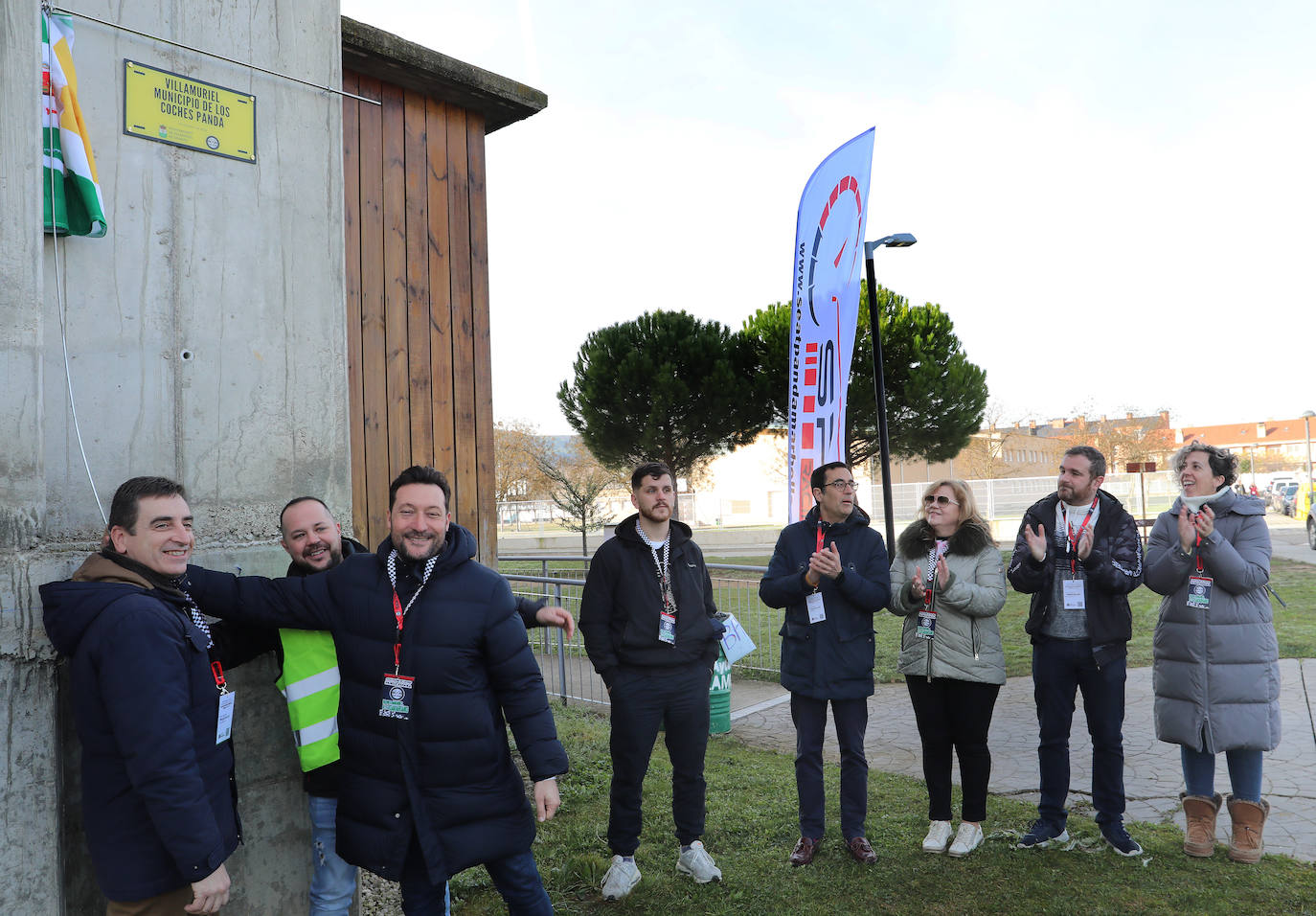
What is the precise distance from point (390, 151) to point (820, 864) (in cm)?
396

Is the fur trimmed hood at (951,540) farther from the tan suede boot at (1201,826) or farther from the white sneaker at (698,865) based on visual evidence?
the white sneaker at (698,865)

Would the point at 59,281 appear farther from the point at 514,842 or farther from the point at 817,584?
the point at 817,584

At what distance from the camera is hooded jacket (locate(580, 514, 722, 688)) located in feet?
13.4

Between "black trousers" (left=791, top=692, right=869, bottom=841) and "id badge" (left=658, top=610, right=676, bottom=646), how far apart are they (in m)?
0.74

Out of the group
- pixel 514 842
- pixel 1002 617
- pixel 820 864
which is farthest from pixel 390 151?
pixel 1002 617

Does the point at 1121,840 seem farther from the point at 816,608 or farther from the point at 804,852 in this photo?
the point at 816,608

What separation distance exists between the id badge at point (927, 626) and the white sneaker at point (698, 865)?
1.43 metres

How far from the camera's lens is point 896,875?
4.09 metres

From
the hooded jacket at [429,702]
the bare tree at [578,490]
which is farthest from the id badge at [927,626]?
the bare tree at [578,490]

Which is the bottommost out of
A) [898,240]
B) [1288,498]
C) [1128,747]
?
[1288,498]

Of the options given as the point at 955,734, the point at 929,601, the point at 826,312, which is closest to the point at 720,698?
the point at 955,734

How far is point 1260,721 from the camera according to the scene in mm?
4098

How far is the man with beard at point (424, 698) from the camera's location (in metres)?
2.79

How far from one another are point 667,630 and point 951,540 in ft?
A: 4.95
